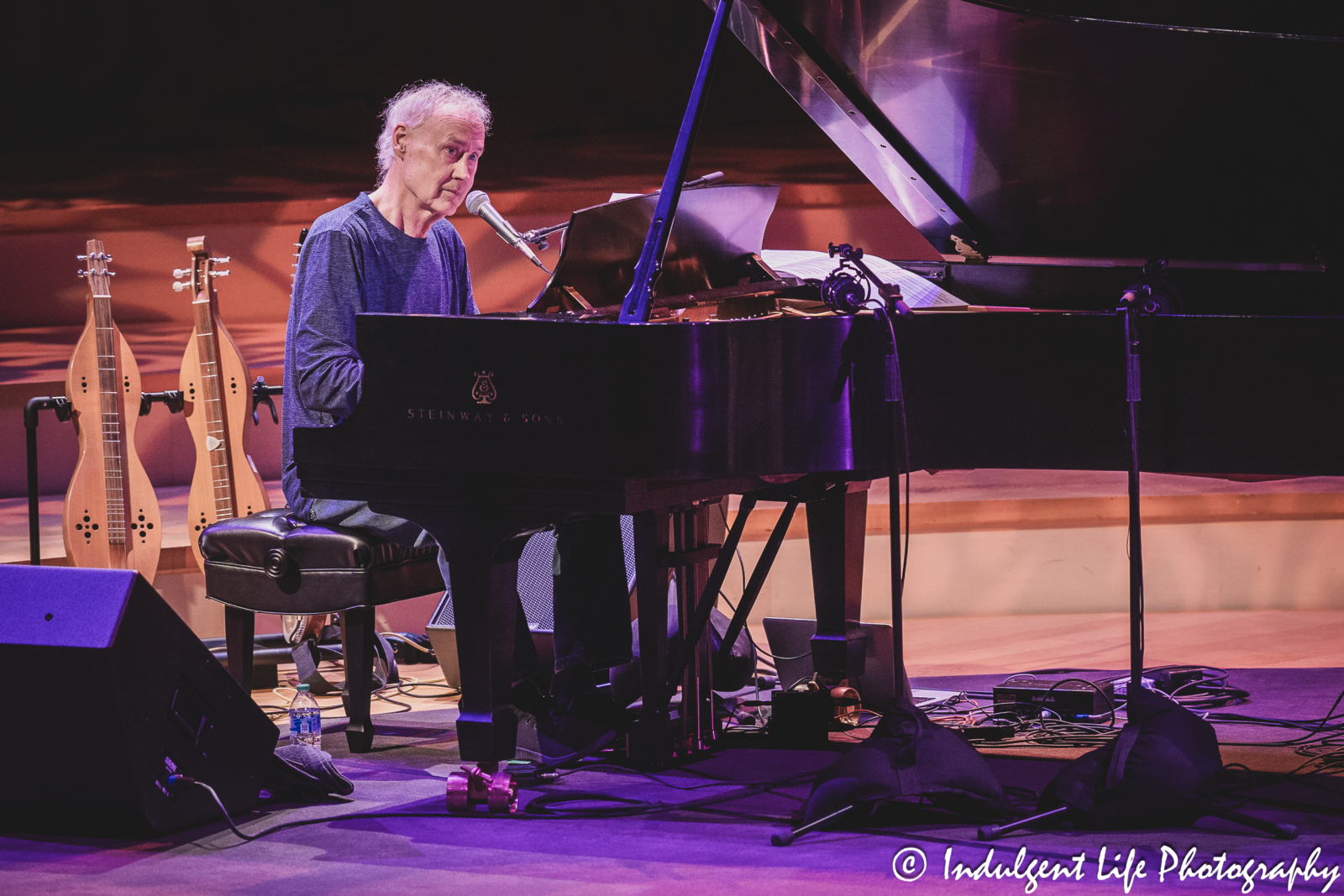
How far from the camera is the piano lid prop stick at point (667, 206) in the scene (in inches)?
102

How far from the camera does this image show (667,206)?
2664mm

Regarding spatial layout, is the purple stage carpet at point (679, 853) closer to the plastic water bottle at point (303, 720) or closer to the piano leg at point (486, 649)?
the piano leg at point (486, 649)

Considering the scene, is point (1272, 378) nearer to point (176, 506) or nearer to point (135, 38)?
point (176, 506)

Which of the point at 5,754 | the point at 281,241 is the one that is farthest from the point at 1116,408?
the point at 281,241

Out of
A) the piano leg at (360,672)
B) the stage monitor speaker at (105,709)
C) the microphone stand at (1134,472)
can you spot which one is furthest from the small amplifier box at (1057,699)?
the stage monitor speaker at (105,709)

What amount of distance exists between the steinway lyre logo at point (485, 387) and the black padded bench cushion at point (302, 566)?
0.70 meters

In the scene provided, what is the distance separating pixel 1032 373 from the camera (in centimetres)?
278

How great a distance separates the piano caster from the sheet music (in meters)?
1.25

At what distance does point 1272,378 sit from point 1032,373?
417 millimetres

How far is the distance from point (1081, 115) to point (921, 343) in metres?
0.63

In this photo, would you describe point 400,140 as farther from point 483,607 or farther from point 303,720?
point 303,720

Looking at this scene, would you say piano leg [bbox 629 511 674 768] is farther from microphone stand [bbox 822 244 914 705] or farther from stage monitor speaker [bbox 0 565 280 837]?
stage monitor speaker [bbox 0 565 280 837]

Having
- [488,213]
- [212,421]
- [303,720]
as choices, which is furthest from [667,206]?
[212,421]

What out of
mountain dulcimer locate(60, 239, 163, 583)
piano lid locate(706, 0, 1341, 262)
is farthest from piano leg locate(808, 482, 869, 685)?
mountain dulcimer locate(60, 239, 163, 583)
